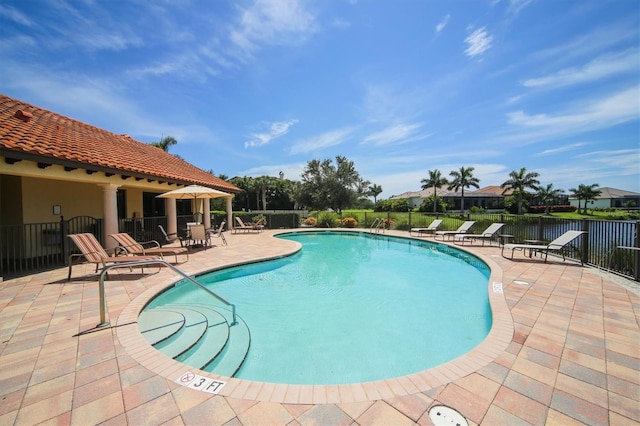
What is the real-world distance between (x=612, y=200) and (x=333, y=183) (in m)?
72.8

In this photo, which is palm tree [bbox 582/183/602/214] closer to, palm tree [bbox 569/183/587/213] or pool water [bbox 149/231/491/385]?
palm tree [bbox 569/183/587/213]

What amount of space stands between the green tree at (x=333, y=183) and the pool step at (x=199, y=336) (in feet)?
75.3

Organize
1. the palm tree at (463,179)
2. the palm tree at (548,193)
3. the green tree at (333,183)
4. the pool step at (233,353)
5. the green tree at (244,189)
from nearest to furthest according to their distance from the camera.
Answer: the pool step at (233,353) → the green tree at (333,183) → the palm tree at (463,179) → the palm tree at (548,193) → the green tree at (244,189)

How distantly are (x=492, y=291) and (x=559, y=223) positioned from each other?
6.77 m

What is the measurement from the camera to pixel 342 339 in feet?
15.3

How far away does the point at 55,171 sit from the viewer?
7.51 meters

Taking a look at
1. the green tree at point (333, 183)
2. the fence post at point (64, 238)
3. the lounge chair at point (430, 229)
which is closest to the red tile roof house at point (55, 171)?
the fence post at point (64, 238)

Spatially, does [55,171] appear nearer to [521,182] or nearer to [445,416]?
[445,416]

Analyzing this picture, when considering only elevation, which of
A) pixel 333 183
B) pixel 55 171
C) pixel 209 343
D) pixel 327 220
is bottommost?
pixel 209 343

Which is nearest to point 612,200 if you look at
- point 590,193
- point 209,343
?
point 590,193

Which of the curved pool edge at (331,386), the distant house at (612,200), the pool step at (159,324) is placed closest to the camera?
the curved pool edge at (331,386)

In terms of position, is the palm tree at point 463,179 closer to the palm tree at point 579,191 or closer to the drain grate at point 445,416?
the palm tree at point 579,191

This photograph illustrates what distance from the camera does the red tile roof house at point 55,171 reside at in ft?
22.1

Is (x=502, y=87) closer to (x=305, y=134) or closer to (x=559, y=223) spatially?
(x=559, y=223)
